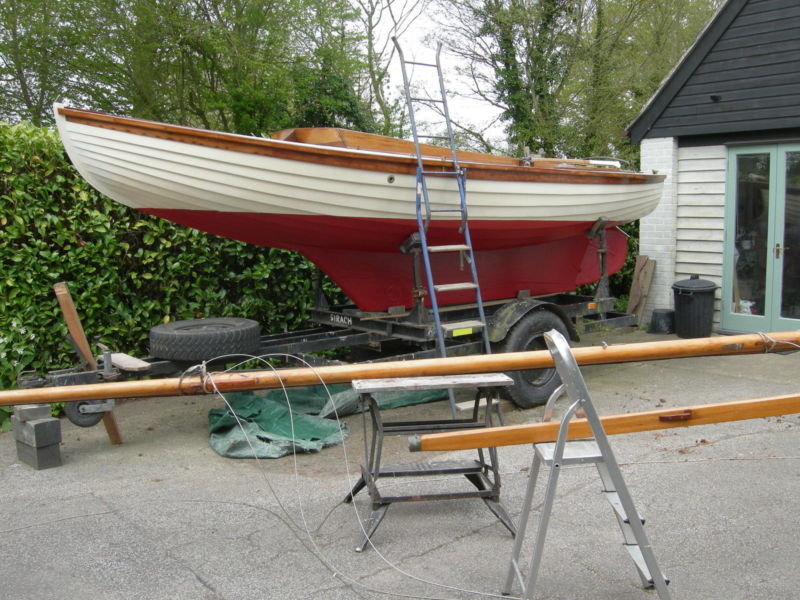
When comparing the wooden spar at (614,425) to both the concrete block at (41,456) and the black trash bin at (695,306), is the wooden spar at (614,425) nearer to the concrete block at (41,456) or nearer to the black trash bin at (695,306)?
the concrete block at (41,456)

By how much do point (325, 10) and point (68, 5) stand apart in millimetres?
5029

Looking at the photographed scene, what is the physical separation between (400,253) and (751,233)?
5.05 metres

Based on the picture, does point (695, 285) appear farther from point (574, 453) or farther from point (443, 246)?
point (574, 453)

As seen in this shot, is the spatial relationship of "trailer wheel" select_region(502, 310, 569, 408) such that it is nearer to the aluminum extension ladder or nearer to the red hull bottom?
the red hull bottom

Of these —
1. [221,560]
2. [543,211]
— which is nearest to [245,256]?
[543,211]

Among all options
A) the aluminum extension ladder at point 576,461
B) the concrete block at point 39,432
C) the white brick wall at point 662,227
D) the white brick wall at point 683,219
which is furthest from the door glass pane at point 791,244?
the concrete block at point 39,432

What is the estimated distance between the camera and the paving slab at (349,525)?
3.35 meters

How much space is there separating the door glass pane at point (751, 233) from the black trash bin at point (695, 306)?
365 millimetres

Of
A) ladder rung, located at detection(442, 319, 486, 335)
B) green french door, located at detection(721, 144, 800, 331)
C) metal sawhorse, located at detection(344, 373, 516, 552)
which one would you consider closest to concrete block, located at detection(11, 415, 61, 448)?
metal sawhorse, located at detection(344, 373, 516, 552)

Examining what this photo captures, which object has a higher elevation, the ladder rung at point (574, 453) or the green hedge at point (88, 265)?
the green hedge at point (88, 265)

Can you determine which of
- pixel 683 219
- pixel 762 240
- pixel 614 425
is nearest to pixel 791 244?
pixel 762 240

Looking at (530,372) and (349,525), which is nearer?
(349,525)

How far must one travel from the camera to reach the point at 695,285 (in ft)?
29.8

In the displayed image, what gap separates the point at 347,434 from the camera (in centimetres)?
578
